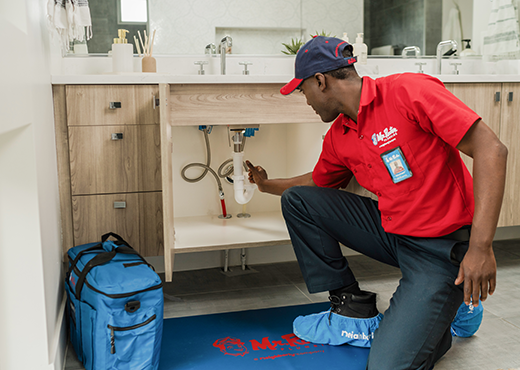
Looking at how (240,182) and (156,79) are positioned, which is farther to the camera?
(240,182)

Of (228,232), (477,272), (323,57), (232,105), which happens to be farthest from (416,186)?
(228,232)

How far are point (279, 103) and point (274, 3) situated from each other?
0.75 m

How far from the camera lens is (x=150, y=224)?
208cm

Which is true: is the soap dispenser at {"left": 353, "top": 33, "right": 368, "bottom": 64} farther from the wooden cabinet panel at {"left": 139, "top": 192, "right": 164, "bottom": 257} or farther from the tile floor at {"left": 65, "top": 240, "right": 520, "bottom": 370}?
the wooden cabinet panel at {"left": 139, "top": 192, "right": 164, "bottom": 257}

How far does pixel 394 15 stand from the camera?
2682 millimetres

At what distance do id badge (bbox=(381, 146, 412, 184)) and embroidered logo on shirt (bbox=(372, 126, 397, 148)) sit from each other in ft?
0.10

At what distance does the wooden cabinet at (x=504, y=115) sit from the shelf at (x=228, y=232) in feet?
3.23

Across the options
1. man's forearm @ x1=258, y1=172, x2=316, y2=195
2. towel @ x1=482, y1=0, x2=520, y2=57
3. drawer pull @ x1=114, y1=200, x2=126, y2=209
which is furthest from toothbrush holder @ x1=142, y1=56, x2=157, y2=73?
towel @ x1=482, y1=0, x2=520, y2=57

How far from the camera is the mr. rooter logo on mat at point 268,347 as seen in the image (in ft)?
5.30

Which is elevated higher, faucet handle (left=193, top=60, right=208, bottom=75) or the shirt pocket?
faucet handle (left=193, top=60, right=208, bottom=75)

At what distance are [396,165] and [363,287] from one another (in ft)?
3.12

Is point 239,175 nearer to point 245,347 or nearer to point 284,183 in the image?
point 284,183

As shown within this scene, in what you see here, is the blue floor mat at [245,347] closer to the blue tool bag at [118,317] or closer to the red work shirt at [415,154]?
the blue tool bag at [118,317]

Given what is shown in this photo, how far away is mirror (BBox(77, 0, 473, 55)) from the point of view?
7.84 feet
